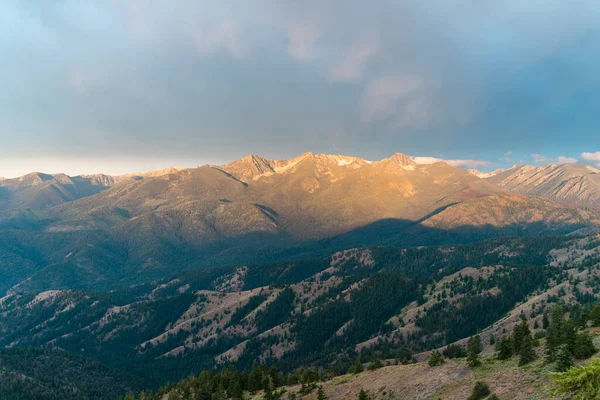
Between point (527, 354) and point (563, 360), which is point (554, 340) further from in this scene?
point (563, 360)

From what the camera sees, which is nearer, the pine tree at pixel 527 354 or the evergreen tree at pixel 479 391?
the evergreen tree at pixel 479 391

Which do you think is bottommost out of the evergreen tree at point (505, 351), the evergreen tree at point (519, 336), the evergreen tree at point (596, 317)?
the evergreen tree at point (505, 351)

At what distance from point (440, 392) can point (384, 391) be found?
634 inches

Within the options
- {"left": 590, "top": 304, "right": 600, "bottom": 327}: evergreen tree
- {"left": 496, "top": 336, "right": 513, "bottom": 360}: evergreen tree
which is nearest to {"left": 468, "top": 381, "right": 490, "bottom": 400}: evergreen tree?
{"left": 496, "top": 336, "right": 513, "bottom": 360}: evergreen tree

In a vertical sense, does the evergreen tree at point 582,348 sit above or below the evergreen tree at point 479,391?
above

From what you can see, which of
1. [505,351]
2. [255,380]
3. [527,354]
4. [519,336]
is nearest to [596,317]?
[519,336]

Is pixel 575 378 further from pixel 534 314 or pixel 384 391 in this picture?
pixel 534 314

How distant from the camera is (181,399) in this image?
12388cm

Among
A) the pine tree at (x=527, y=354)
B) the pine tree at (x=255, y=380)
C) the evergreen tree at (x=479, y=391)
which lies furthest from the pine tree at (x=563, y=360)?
the pine tree at (x=255, y=380)

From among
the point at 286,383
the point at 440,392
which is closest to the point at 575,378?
the point at 440,392

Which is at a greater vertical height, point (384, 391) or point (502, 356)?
point (502, 356)

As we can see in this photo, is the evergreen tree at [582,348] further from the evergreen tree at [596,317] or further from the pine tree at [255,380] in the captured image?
the pine tree at [255,380]

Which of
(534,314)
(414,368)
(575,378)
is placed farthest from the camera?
(534,314)

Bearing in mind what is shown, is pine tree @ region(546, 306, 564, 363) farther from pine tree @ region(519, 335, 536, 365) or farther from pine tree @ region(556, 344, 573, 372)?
pine tree @ region(556, 344, 573, 372)
